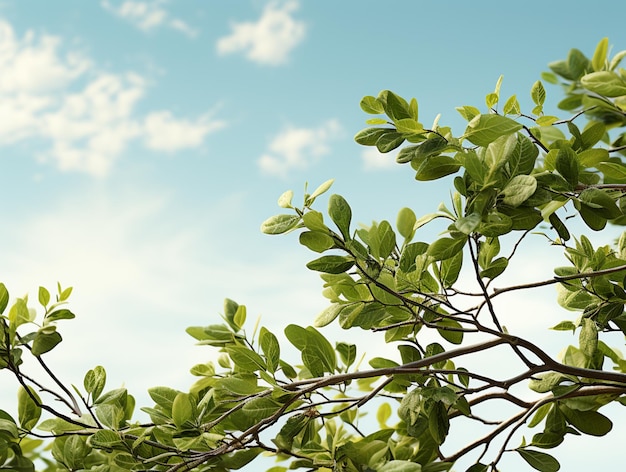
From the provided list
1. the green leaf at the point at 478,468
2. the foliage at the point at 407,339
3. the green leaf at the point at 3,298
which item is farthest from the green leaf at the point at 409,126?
the green leaf at the point at 3,298

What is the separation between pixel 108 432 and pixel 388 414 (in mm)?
1038

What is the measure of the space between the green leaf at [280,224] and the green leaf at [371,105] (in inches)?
17.1

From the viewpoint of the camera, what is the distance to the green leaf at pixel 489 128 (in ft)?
5.51

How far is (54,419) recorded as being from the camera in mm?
2172

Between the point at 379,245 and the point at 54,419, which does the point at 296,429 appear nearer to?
the point at 379,245

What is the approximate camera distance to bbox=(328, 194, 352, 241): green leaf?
169cm

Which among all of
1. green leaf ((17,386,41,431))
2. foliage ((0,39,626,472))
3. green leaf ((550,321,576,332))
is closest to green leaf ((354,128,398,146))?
foliage ((0,39,626,472))

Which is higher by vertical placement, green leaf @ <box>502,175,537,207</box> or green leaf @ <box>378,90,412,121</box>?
green leaf @ <box>378,90,412,121</box>

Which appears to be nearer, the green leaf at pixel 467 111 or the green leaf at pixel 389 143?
the green leaf at pixel 389 143

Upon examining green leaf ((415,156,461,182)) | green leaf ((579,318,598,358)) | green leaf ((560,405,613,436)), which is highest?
green leaf ((415,156,461,182))

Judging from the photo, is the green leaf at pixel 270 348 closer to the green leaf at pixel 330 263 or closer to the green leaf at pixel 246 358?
the green leaf at pixel 246 358

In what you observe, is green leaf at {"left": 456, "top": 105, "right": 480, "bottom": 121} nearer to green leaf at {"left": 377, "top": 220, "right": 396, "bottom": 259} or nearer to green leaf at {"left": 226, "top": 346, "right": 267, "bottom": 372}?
green leaf at {"left": 377, "top": 220, "right": 396, "bottom": 259}

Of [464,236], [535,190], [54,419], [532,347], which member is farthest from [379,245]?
[54,419]

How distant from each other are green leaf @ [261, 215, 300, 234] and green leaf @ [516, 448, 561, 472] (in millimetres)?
1058
